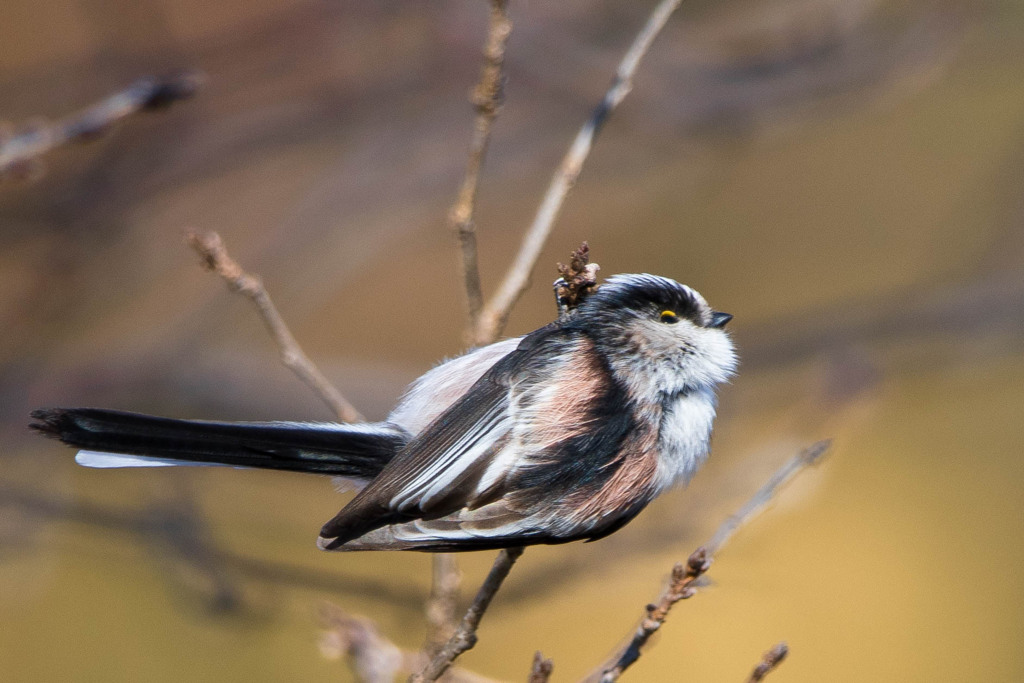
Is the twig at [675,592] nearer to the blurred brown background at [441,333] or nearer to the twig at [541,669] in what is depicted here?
the twig at [541,669]

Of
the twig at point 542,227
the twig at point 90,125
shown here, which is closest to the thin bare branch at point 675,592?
the twig at point 542,227

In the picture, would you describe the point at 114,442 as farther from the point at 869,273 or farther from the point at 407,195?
the point at 869,273

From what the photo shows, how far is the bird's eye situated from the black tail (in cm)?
46

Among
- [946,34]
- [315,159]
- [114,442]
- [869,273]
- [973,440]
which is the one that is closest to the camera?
[114,442]

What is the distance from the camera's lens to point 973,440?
3.35 metres

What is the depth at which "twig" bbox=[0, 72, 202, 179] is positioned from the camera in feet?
3.74

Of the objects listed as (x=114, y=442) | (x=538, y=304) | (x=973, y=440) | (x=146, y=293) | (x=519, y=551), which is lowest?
(x=973, y=440)

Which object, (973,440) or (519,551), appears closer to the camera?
(519,551)

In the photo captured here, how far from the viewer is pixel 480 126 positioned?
1.24 metres

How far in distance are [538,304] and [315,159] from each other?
1094mm

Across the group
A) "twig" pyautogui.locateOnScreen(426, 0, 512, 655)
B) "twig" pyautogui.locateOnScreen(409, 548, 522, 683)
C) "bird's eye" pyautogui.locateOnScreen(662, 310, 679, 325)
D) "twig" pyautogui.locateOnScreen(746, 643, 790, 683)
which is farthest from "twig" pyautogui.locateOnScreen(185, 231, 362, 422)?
"twig" pyautogui.locateOnScreen(746, 643, 790, 683)

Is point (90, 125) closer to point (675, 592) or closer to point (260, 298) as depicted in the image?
point (260, 298)

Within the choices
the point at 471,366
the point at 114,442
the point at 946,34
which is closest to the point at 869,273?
the point at 946,34

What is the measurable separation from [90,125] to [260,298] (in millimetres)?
350
